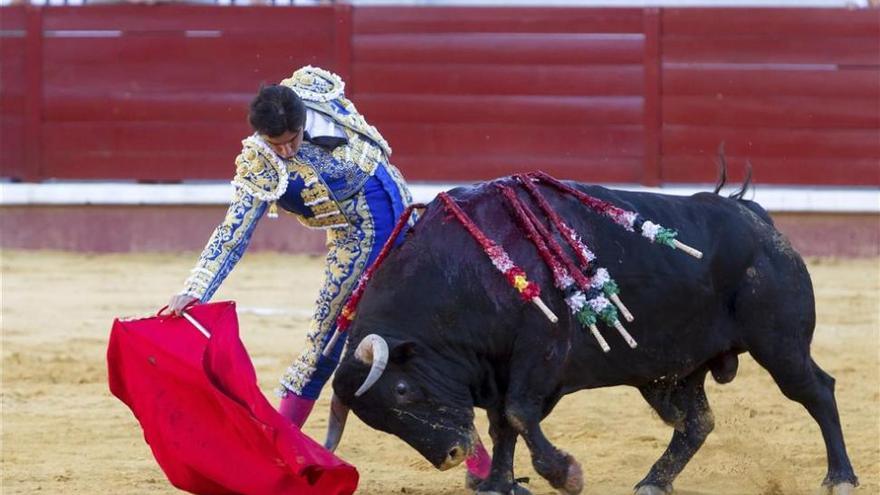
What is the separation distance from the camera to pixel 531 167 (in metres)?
9.07

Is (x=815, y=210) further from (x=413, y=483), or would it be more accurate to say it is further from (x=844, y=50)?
(x=413, y=483)

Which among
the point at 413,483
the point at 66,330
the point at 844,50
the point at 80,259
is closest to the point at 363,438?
the point at 413,483

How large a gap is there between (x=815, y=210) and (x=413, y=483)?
5113 mm

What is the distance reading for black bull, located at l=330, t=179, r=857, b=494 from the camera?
361 cm

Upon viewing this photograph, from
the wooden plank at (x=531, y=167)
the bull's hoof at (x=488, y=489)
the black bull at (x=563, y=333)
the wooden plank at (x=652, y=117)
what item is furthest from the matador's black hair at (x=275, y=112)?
the wooden plank at (x=652, y=117)

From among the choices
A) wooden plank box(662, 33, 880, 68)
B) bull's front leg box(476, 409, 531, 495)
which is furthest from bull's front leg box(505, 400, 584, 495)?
wooden plank box(662, 33, 880, 68)

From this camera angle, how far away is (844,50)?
8.88 meters

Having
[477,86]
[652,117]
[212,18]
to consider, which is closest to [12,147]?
[212,18]

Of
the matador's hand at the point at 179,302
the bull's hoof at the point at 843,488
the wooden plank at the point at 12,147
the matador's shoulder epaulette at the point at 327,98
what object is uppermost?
the matador's shoulder epaulette at the point at 327,98

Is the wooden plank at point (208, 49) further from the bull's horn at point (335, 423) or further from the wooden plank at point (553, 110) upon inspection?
the bull's horn at point (335, 423)

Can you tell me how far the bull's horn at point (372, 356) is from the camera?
11.5ft

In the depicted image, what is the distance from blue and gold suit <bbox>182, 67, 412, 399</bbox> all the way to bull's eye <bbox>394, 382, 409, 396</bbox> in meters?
0.47

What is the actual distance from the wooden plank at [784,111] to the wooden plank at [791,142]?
3 cm

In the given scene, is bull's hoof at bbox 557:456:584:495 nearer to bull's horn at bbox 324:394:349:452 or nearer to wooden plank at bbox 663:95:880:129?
bull's horn at bbox 324:394:349:452
